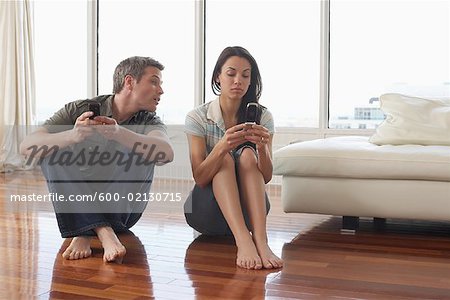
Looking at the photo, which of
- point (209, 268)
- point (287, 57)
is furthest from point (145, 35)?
point (209, 268)

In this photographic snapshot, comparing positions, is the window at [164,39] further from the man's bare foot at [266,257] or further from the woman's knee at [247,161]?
the man's bare foot at [266,257]

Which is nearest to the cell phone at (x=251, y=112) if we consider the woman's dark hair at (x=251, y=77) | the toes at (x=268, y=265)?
the woman's dark hair at (x=251, y=77)

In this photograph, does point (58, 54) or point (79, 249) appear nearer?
point (79, 249)

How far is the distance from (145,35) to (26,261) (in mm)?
3719

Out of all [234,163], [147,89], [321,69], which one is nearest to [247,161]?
[234,163]

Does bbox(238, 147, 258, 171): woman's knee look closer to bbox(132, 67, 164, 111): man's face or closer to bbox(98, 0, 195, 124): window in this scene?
bbox(132, 67, 164, 111): man's face

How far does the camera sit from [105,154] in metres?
2.49

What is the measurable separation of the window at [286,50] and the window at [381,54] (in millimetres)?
158

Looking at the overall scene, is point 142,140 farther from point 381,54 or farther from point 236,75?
point 381,54

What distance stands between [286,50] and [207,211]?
2772 millimetres

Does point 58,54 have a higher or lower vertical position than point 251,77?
higher

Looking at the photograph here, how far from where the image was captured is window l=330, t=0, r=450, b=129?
4.69 metres

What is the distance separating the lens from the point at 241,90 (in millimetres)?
2529

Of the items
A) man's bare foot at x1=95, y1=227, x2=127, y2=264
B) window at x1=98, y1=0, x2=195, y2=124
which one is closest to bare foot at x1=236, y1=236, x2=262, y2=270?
man's bare foot at x1=95, y1=227, x2=127, y2=264
